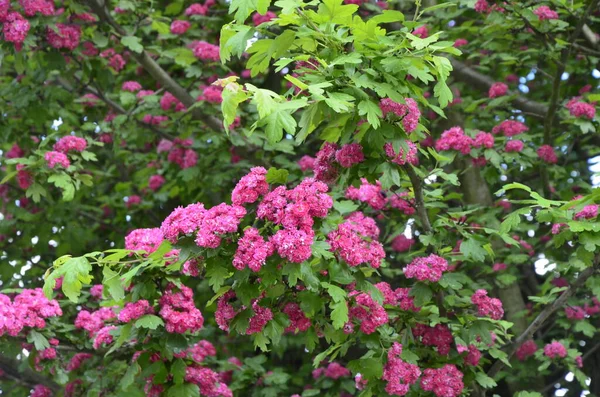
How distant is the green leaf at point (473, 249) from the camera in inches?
178

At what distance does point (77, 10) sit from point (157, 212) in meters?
2.53

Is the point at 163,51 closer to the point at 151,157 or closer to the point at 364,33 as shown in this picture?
the point at 151,157

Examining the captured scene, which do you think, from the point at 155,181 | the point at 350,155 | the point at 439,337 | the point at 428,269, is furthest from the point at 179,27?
the point at 439,337

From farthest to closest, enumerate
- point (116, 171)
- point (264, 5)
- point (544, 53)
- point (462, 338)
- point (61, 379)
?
point (116, 171) → point (544, 53) → point (61, 379) → point (462, 338) → point (264, 5)

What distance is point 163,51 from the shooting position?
711 cm

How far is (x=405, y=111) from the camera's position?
13.3 ft

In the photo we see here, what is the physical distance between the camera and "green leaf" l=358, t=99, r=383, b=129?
3.70m

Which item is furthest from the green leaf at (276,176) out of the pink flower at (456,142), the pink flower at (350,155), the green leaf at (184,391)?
the pink flower at (456,142)

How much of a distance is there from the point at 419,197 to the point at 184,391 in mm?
1773

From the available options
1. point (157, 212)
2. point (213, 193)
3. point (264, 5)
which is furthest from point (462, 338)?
point (157, 212)

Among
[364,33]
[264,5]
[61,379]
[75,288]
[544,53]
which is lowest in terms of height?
[61,379]

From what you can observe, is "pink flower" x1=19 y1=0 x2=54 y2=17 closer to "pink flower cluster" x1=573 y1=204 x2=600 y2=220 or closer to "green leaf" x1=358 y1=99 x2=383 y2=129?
"green leaf" x1=358 y1=99 x2=383 y2=129

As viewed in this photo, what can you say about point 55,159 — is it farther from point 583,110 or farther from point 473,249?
point 583,110

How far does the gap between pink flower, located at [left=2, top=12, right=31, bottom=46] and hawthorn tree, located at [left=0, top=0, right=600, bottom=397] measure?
21mm
